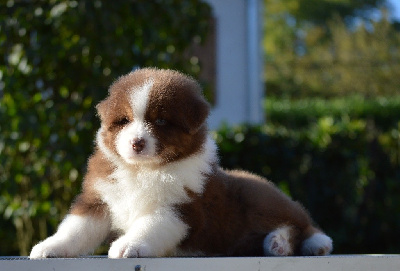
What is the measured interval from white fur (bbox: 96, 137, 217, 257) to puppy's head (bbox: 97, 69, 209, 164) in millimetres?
62

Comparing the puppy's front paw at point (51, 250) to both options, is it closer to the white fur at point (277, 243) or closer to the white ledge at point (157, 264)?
the white ledge at point (157, 264)

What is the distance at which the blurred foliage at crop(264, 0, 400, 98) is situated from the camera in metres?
35.7

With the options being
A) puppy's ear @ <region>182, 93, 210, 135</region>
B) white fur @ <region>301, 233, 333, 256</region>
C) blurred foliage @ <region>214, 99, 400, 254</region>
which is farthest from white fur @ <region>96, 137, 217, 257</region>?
blurred foliage @ <region>214, 99, 400, 254</region>

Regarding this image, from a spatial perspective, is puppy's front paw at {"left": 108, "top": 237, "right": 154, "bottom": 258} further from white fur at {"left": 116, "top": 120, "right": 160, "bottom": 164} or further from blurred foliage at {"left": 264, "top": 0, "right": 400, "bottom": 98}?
blurred foliage at {"left": 264, "top": 0, "right": 400, "bottom": 98}

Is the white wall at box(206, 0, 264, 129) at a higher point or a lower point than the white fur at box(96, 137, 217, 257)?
lower

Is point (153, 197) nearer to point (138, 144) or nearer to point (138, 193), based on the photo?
point (138, 193)

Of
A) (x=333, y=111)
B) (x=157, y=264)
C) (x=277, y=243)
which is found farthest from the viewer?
(x=333, y=111)

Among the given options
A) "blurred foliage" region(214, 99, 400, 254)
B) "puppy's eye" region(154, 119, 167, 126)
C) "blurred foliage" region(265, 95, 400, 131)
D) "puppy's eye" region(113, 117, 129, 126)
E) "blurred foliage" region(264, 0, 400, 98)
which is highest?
"puppy's eye" region(154, 119, 167, 126)

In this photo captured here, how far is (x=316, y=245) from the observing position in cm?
321

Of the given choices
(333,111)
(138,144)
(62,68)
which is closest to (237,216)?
(138,144)

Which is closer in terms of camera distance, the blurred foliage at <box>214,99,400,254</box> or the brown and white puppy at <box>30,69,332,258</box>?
the brown and white puppy at <box>30,69,332,258</box>

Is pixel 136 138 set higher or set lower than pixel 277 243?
higher

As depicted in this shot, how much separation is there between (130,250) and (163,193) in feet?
1.16

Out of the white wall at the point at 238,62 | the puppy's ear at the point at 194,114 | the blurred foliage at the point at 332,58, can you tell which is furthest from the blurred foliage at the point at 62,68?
the blurred foliage at the point at 332,58
